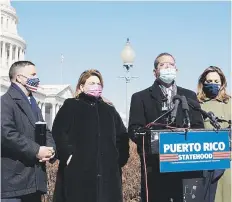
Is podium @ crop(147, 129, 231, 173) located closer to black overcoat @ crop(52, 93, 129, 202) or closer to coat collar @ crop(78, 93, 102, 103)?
black overcoat @ crop(52, 93, 129, 202)

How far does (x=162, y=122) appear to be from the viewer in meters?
3.36

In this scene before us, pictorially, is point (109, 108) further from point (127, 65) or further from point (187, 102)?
point (127, 65)

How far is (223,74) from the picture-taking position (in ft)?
13.0

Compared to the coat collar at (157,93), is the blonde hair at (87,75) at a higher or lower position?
higher

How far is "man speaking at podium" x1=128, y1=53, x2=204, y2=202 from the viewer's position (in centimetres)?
323

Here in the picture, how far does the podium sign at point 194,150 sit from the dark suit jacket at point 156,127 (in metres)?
0.24

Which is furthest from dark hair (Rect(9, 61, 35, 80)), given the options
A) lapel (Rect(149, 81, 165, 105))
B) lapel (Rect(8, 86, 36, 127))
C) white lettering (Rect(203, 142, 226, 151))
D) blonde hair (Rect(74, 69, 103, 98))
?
white lettering (Rect(203, 142, 226, 151))

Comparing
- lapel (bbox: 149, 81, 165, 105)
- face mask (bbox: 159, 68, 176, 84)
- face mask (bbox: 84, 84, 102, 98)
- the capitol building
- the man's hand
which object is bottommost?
the man's hand

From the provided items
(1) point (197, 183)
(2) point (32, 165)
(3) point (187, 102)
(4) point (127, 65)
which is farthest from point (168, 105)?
(4) point (127, 65)

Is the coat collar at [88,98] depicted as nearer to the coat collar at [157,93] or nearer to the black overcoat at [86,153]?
the black overcoat at [86,153]

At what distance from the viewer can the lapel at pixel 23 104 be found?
3553 millimetres

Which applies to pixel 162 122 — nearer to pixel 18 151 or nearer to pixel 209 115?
pixel 209 115

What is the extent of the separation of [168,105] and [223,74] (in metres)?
0.72

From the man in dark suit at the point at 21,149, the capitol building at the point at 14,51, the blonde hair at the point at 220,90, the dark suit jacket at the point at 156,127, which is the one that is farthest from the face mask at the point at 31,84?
the capitol building at the point at 14,51
